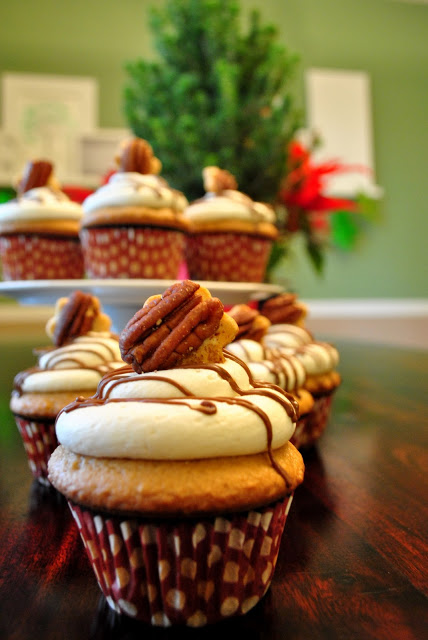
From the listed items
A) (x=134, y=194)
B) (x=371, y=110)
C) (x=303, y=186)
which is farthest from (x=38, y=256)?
(x=371, y=110)

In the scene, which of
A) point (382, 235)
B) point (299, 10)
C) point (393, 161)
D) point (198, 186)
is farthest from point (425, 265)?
point (198, 186)

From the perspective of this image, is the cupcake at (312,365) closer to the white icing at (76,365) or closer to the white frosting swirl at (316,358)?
the white frosting swirl at (316,358)

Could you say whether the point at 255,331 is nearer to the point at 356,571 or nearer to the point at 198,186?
the point at 356,571

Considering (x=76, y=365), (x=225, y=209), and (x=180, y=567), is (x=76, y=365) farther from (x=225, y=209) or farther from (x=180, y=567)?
(x=225, y=209)

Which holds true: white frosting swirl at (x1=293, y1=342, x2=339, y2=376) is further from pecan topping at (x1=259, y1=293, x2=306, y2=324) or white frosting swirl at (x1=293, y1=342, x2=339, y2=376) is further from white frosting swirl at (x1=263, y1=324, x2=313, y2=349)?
pecan topping at (x1=259, y1=293, x2=306, y2=324)

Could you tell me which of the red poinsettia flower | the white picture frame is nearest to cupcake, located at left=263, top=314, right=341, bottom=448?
the red poinsettia flower
